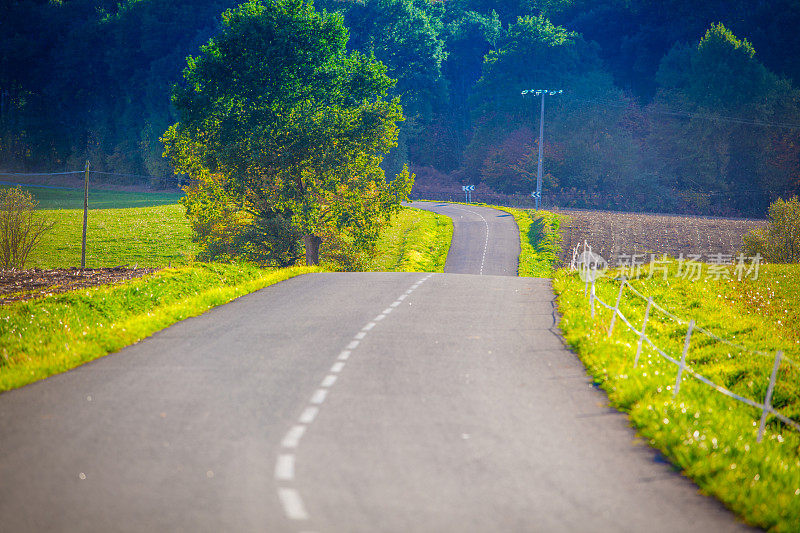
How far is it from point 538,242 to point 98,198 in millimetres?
49313

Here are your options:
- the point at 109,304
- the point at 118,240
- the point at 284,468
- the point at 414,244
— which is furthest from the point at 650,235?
the point at 284,468

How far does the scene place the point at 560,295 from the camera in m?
21.2

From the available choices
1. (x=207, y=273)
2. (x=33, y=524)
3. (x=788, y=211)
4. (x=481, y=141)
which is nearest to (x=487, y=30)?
(x=481, y=141)

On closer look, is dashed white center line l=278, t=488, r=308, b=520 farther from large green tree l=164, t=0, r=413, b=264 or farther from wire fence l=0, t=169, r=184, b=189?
wire fence l=0, t=169, r=184, b=189

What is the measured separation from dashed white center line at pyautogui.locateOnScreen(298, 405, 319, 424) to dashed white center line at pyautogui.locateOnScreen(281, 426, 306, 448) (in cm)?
28

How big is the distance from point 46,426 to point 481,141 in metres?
95.8


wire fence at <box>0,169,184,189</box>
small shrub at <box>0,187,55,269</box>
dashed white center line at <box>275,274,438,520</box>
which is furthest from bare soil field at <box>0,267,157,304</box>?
wire fence at <box>0,169,184,189</box>

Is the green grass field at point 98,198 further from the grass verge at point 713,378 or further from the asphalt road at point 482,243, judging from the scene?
the grass verge at point 713,378

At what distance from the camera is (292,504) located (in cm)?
634

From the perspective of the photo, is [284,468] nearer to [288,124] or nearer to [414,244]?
[288,124]

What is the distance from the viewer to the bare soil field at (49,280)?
861 inches

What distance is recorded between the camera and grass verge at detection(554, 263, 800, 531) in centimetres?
721

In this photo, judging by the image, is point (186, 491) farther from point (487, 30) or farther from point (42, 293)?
point (487, 30)

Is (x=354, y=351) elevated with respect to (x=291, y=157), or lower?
lower
